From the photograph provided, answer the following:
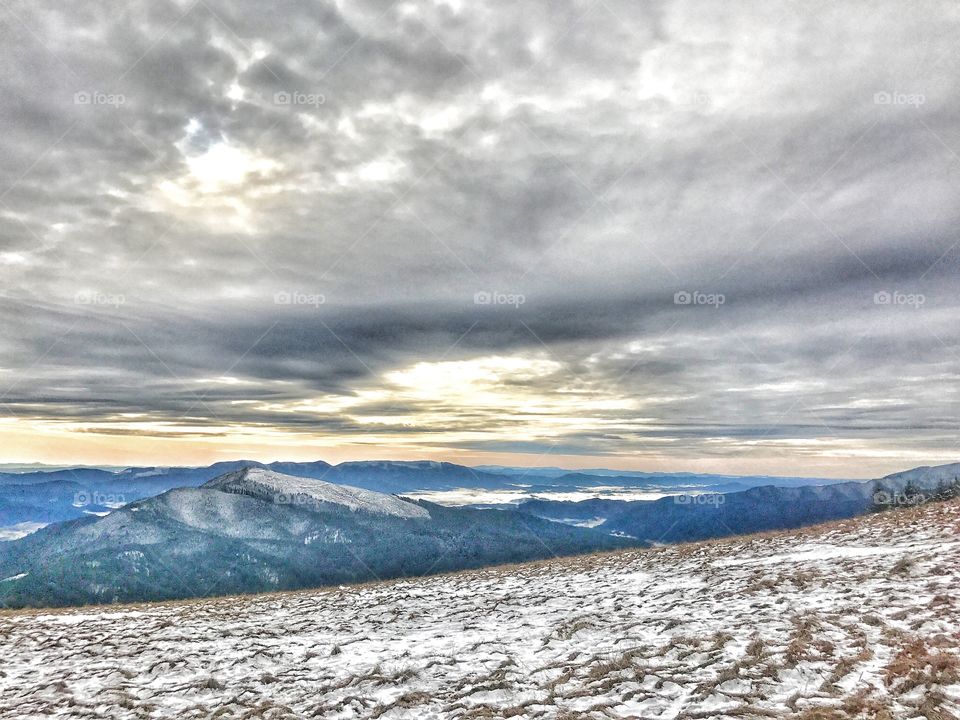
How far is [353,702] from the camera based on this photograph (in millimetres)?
10906

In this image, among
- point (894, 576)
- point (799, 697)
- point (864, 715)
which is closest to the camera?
point (864, 715)

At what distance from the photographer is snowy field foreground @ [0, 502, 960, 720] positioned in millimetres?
9750

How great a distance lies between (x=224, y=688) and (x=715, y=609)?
511 inches

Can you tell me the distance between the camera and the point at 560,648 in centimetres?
1305

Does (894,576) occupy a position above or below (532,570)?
above

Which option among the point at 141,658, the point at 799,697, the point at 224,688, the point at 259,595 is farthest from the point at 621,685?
the point at 259,595

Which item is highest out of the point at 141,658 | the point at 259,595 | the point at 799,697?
the point at 799,697

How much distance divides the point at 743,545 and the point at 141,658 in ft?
78.3

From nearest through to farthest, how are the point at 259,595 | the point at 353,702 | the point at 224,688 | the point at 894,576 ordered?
the point at 353,702, the point at 224,688, the point at 894,576, the point at 259,595

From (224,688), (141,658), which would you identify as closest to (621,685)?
(224,688)

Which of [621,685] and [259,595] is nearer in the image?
[621,685]

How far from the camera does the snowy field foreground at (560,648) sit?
975 centimetres

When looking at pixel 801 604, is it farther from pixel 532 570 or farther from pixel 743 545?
pixel 532 570

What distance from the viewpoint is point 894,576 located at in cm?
1552
